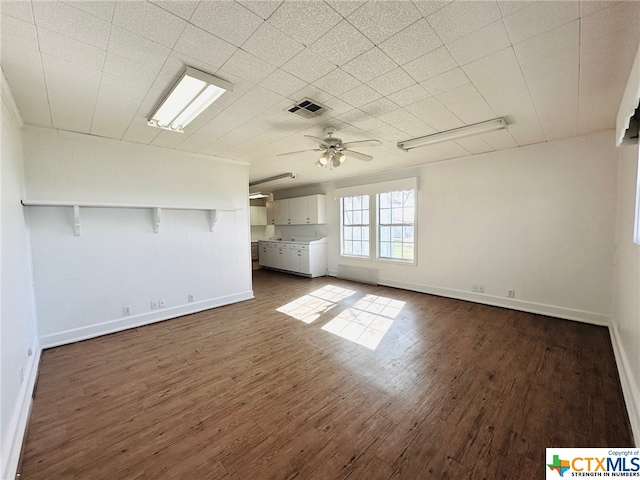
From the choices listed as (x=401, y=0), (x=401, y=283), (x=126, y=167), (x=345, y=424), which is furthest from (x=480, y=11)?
(x=401, y=283)

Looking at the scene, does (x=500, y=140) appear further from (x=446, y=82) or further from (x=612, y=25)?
(x=612, y=25)

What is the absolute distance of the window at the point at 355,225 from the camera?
20.7 ft

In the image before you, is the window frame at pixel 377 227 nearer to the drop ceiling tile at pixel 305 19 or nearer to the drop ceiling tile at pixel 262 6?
the drop ceiling tile at pixel 305 19

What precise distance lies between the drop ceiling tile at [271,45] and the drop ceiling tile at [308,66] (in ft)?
0.15

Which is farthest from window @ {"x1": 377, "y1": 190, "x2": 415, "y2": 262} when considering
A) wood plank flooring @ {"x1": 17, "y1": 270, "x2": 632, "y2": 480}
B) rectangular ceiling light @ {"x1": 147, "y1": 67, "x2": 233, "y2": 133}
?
rectangular ceiling light @ {"x1": 147, "y1": 67, "x2": 233, "y2": 133}

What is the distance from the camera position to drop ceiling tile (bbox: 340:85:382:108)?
2.28 metres

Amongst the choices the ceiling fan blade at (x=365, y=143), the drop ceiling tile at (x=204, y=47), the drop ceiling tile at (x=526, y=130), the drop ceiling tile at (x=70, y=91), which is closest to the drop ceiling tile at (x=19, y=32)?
the drop ceiling tile at (x=70, y=91)

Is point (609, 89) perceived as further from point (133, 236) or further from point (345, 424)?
point (133, 236)

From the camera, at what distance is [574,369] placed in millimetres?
2459

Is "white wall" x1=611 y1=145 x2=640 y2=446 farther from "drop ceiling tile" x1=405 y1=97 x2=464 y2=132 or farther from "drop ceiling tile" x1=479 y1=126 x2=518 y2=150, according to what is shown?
"drop ceiling tile" x1=405 y1=97 x2=464 y2=132

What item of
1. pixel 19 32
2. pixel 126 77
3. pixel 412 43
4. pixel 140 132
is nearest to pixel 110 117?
pixel 140 132

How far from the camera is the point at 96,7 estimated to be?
139 centimetres

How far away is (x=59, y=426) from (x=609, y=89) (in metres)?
5.23

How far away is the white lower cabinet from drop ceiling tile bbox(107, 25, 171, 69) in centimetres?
523
